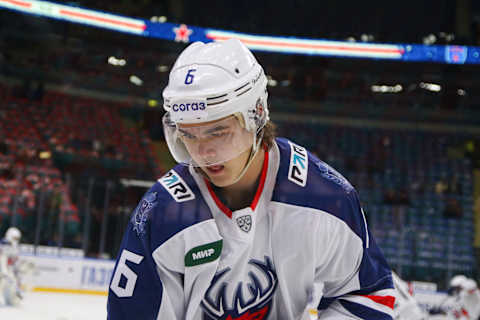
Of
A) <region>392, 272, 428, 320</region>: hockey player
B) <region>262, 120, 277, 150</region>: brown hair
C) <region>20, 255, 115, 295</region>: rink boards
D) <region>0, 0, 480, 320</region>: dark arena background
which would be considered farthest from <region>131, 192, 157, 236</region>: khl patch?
<region>0, 0, 480, 320</region>: dark arena background

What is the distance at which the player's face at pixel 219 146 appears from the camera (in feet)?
5.13

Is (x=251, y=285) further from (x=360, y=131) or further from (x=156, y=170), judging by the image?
(x=360, y=131)

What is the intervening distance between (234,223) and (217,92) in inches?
14.4

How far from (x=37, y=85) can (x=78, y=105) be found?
40.1 inches

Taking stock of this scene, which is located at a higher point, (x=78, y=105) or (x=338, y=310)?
(x=338, y=310)

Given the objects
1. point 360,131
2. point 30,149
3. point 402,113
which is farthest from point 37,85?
point 402,113

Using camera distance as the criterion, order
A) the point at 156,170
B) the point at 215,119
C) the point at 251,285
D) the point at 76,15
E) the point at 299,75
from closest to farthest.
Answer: the point at 215,119 < the point at 251,285 < the point at 156,170 < the point at 76,15 < the point at 299,75

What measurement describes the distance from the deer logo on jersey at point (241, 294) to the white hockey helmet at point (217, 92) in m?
0.34

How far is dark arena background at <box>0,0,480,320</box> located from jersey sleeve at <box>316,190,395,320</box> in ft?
27.1

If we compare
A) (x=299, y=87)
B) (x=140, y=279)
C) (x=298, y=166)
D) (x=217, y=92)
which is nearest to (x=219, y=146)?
(x=217, y=92)

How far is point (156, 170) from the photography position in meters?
10.7

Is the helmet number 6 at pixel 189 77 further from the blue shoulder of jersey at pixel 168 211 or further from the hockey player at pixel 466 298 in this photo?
the hockey player at pixel 466 298

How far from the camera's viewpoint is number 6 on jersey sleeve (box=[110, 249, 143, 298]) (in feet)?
5.27

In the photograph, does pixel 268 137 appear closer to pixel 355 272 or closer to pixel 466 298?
pixel 355 272
